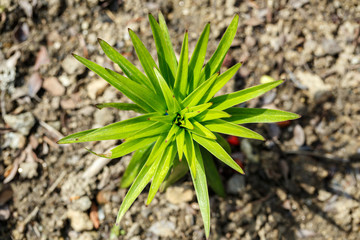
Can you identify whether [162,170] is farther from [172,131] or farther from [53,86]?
[53,86]

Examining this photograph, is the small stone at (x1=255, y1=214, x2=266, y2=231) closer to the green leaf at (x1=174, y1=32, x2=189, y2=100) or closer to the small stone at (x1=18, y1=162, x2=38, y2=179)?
the green leaf at (x1=174, y1=32, x2=189, y2=100)

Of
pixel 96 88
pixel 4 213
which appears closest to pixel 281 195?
pixel 96 88

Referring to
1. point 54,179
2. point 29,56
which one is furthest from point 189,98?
point 29,56

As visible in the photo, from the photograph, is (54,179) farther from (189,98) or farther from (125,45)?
(189,98)

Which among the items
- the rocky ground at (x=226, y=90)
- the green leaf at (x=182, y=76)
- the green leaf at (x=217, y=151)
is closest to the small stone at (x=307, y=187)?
the rocky ground at (x=226, y=90)

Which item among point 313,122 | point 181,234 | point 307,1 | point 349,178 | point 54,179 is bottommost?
point 181,234

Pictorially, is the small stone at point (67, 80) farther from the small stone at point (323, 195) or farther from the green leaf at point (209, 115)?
the small stone at point (323, 195)
